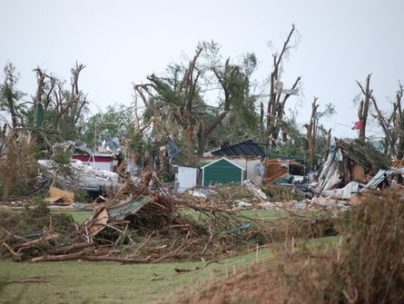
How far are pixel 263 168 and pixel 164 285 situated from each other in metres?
23.3

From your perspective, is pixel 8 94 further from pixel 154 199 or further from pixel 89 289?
pixel 89 289

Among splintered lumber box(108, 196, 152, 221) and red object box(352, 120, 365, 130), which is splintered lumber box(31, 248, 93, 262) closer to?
splintered lumber box(108, 196, 152, 221)

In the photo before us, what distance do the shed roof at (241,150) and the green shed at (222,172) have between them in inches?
224

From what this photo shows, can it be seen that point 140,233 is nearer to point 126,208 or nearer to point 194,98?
point 126,208

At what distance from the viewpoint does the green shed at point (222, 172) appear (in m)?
28.6

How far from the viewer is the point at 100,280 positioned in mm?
7598

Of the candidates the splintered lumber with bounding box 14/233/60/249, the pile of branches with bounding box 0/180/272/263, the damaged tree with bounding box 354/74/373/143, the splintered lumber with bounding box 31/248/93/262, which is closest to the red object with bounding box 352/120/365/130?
the damaged tree with bounding box 354/74/373/143

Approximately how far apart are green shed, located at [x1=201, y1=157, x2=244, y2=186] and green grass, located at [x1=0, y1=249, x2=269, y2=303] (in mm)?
19329

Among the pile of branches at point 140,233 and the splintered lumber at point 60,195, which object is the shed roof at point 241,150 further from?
the pile of branches at point 140,233

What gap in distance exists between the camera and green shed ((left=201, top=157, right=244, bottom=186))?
28.6 meters

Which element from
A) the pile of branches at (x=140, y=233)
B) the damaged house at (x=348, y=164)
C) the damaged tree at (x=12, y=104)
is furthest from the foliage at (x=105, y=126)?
the pile of branches at (x=140, y=233)

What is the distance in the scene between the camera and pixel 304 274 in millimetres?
4402

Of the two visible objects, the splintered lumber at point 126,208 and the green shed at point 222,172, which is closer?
the splintered lumber at point 126,208

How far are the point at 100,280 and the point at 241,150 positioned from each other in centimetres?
2752
